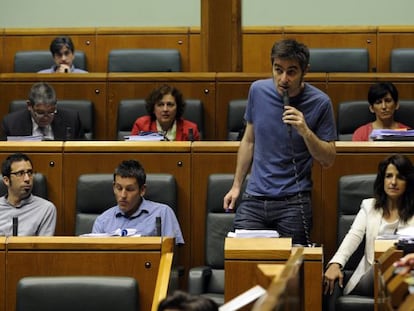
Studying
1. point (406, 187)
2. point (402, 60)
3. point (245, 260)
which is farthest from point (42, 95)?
point (402, 60)

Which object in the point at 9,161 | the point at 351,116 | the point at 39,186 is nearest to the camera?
the point at 9,161

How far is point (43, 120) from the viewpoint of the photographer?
4.80 metres

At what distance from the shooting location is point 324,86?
5.08 meters

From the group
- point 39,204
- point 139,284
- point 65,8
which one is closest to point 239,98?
point 39,204

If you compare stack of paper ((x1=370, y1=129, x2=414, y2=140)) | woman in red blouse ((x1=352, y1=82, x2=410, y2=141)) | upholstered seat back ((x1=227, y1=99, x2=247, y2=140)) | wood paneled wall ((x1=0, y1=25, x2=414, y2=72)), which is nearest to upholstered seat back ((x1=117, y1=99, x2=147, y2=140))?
upholstered seat back ((x1=227, y1=99, x2=247, y2=140))

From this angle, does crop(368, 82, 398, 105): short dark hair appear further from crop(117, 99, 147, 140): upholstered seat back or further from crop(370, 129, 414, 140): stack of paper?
crop(117, 99, 147, 140): upholstered seat back

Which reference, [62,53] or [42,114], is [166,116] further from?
[62,53]

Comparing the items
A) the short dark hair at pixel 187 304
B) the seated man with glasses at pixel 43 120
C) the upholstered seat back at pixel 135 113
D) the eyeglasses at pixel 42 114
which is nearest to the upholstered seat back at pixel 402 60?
the upholstered seat back at pixel 135 113

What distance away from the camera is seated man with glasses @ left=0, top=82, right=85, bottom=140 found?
4762 mm

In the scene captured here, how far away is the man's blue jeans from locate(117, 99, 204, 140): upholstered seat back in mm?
1476

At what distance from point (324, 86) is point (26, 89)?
136 centimetres

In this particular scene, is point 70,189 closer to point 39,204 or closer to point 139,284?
point 39,204

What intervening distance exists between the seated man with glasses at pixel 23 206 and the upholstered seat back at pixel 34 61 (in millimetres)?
2417

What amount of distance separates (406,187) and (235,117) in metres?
1.43
